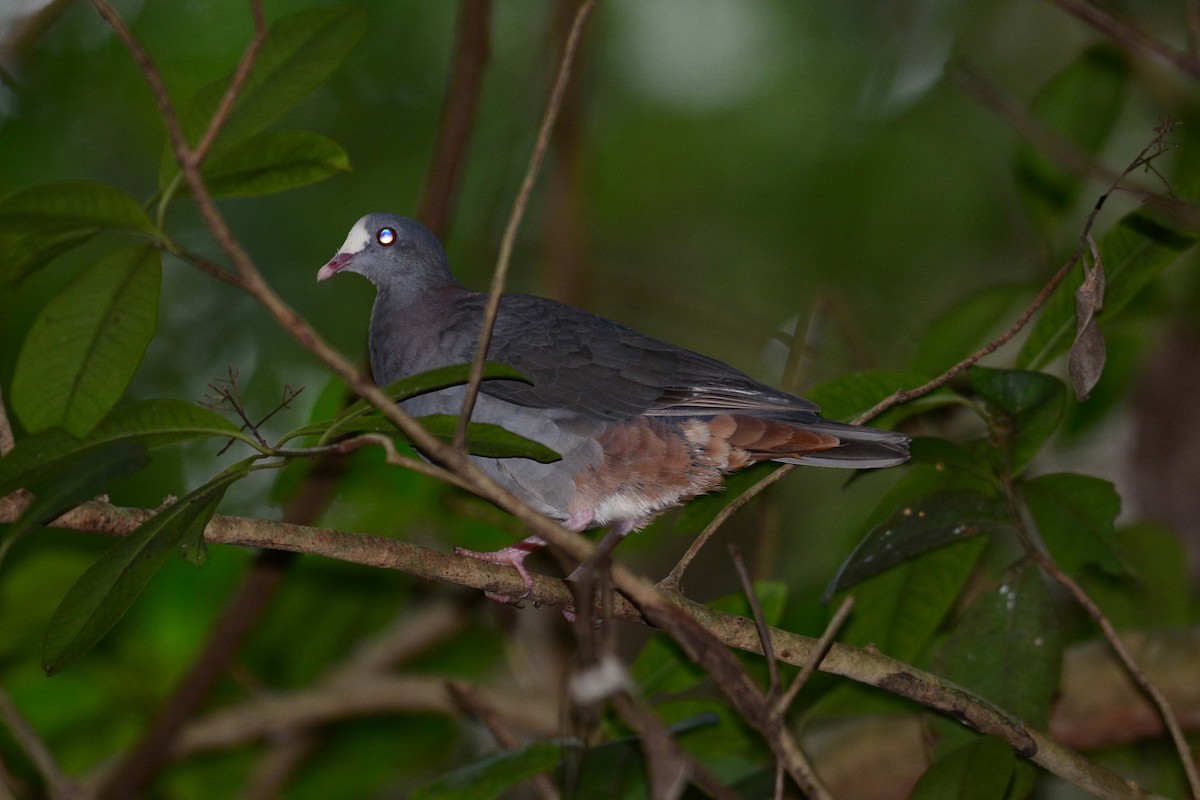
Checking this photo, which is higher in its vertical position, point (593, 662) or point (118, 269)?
point (118, 269)

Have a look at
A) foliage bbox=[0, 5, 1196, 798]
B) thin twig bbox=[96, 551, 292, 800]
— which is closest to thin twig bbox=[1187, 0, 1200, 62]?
foliage bbox=[0, 5, 1196, 798]

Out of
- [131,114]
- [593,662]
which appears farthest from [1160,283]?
[131,114]

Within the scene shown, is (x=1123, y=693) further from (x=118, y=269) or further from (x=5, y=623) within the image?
(x=5, y=623)

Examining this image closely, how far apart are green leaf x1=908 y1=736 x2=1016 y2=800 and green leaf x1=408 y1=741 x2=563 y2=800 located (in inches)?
31.9

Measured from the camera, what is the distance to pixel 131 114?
5953 millimetres

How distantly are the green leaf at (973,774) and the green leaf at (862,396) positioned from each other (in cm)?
91

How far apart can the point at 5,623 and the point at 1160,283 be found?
393cm

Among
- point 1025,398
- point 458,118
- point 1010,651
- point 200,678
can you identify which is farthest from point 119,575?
point 458,118

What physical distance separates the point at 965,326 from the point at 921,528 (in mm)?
1127

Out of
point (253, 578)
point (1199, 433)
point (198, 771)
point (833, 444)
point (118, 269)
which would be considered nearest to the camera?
point (118, 269)

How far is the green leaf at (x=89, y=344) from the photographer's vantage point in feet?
7.98

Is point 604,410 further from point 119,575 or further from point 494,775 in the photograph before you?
point 119,575

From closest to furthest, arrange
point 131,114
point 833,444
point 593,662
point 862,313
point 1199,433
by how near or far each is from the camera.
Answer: point 593,662
point 833,444
point 1199,433
point 131,114
point 862,313

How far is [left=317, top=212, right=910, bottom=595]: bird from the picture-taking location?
324 cm
